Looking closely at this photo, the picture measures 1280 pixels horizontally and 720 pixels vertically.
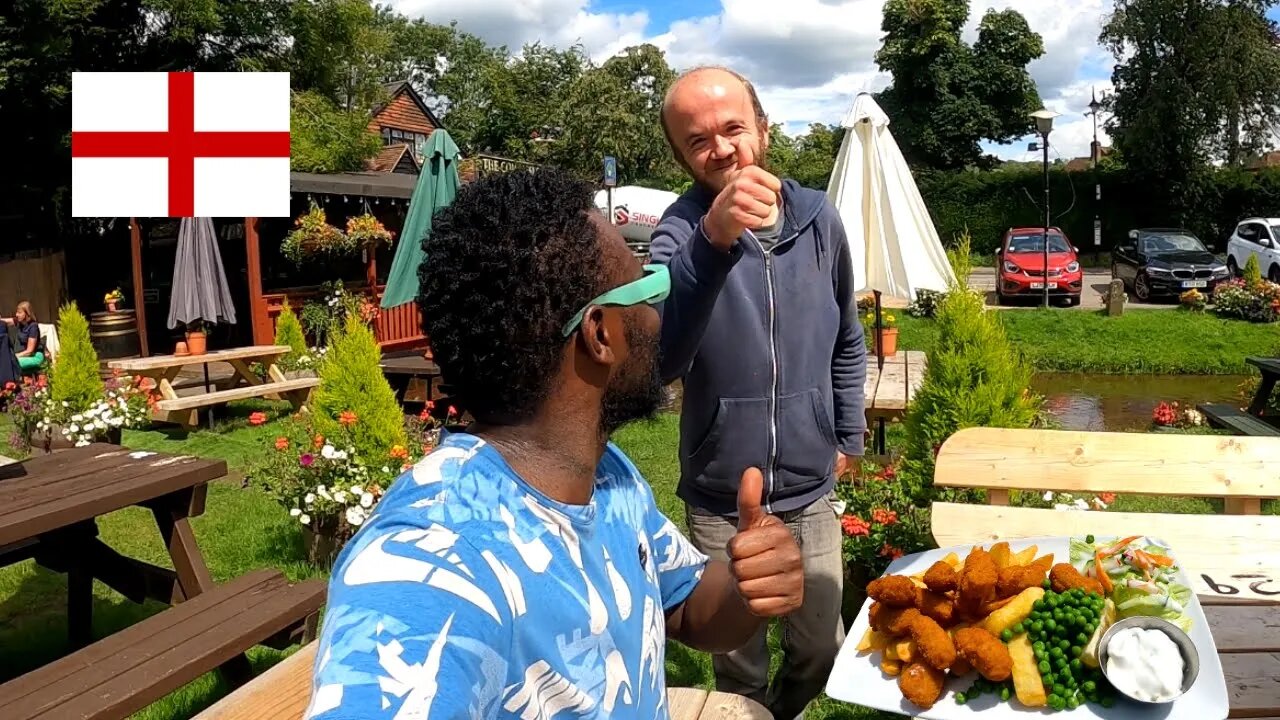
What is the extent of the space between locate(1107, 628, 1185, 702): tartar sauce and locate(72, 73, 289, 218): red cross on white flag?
3.94 metres

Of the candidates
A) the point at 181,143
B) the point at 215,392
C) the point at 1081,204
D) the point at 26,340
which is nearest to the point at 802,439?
the point at 181,143

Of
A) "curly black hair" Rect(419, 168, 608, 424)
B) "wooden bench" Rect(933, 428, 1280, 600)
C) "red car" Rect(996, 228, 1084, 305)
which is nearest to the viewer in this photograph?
"curly black hair" Rect(419, 168, 608, 424)

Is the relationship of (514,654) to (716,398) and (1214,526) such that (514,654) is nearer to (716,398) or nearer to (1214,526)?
(716,398)

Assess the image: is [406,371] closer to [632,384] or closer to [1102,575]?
[1102,575]

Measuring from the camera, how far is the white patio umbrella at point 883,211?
265 inches

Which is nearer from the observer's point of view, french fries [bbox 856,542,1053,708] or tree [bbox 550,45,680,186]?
french fries [bbox 856,542,1053,708]

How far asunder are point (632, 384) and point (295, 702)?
5.52 feet

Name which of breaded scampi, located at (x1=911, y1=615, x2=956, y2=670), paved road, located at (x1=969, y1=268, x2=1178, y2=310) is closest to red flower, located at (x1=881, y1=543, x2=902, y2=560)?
breaded scampi, located at (x1=911, y1=615, x2=956, y2=670)

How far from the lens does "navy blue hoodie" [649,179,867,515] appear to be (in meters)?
2.29

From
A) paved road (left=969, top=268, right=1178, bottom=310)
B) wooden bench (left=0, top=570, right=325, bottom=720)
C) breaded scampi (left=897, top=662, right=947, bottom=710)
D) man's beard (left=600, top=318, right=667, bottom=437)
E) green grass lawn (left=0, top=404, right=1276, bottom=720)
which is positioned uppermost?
paved road (left=969, top=268, right=1178, bottom=310)

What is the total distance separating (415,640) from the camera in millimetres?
823

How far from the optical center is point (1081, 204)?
97.5 ft

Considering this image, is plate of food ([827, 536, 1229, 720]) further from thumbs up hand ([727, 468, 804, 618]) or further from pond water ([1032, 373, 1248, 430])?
pond water ([1032, 373, 1248, 430])

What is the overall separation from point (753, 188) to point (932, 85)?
38.1 metres
